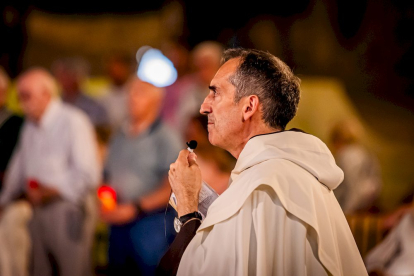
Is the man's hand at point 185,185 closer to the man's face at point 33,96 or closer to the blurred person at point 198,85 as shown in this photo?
the blurred person at point 198,85

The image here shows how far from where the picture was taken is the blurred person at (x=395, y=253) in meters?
4.43

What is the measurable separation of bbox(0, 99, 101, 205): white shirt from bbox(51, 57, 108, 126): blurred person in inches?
33.6

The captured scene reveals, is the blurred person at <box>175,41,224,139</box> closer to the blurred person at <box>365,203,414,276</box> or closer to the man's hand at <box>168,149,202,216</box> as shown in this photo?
the blurred person at <box>365,203,414,276</box>

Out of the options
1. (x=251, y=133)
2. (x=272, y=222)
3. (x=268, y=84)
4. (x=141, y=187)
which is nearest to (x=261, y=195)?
(x=272, y=222)

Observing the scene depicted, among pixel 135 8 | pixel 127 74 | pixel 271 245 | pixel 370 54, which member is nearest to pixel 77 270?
pixel 127 74

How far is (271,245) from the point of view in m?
1.92

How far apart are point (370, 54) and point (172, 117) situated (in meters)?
3.48

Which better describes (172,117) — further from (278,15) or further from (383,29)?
(383,29)

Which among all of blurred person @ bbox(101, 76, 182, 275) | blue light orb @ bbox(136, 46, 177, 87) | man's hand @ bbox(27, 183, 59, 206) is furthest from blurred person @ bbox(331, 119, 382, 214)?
man's hand @ bbox(27, 183, 59, 206)

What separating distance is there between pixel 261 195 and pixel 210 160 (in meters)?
2.77

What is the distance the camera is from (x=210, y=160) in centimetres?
472

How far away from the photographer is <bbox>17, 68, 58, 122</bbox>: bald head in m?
5.71

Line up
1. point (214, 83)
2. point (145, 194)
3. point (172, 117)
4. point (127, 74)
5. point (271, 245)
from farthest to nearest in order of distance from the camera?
point (127, 74), point (172, 117), point (145, 194), point (214, 83), point (271, 245)

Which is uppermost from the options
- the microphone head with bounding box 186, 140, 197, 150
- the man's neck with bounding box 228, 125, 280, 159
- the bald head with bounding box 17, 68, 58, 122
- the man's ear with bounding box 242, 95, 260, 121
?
the man's ear with bounding box 242, 95, 260, 121
